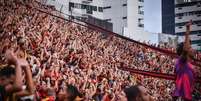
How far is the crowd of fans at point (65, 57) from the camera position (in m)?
14.3

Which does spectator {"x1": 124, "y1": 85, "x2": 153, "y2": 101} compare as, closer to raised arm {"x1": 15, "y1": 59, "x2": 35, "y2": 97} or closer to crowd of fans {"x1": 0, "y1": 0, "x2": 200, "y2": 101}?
raised arm {"x1": 15, "y1": 59, "x2": 35, "y2": 97}

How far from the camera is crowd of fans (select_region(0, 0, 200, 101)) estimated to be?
14320 millimetres

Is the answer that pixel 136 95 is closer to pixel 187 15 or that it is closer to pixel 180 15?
pixel 187 15

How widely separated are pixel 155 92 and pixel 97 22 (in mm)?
27078

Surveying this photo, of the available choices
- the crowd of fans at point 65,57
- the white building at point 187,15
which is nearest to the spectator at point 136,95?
the crowd of fans at point 65,57

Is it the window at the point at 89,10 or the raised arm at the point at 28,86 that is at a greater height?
the raised arm at the point at 28,86

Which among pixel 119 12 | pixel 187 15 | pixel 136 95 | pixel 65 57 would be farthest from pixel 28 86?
pixel 187 15

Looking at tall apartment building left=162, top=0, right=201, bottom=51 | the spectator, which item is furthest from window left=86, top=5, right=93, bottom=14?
the spectator

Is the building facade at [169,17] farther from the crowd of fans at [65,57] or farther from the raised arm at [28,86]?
the raised arm at [28,86]

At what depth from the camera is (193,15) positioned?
8731 cm

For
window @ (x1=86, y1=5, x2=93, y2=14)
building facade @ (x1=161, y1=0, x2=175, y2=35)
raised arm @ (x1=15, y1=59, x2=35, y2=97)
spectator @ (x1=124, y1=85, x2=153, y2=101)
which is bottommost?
building facade @ (x1=161, y1=0, x2=175, y2=35)

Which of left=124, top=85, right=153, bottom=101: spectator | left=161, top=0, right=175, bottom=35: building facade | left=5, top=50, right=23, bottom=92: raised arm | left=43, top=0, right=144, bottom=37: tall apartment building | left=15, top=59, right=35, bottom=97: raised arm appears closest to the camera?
left=5, top=50, right=23, bottom=92: raised arm

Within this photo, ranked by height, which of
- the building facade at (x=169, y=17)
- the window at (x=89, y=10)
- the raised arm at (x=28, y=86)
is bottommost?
the building facade at (x=169, y=17)

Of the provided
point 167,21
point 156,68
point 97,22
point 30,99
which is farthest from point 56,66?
point 167,21
